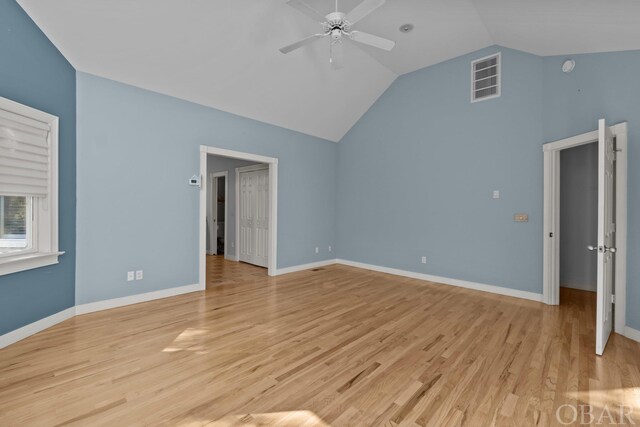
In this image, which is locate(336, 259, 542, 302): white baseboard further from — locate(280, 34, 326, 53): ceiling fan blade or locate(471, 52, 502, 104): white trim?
locate(280, 34, 326, 53): ceiling fan blade

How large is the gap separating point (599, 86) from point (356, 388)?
164 inches

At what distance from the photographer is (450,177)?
504 cm

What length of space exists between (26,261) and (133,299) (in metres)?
1.28

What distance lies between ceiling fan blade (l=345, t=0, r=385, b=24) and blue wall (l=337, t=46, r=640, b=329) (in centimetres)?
275

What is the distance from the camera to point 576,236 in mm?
4809

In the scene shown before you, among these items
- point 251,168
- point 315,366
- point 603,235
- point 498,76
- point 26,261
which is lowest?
point 315,366

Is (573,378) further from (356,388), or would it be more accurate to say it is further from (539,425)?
(356,388)

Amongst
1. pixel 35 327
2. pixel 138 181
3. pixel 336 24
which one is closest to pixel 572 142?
pixel 336 24

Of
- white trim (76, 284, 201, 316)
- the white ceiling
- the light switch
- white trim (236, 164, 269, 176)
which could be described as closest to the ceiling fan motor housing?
the white ceiling

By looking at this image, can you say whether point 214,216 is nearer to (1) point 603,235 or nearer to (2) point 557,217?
(2) point 557,217

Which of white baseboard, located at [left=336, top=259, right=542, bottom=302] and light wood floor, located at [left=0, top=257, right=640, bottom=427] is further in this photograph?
white baseboard, located at [left=336, top=259, right=542, bottom=302]

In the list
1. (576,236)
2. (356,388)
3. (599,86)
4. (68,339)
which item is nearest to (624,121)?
(599,86)

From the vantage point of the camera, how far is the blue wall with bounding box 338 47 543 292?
4246mm

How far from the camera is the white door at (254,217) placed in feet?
20.3
